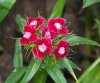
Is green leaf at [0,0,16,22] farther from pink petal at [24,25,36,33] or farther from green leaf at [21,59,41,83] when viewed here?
green leaf at [21,59,41,83]

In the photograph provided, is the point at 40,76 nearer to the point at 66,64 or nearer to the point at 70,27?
the point at 66,64

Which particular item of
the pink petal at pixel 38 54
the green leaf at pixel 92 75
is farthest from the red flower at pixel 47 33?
the green leaf at pixel 92 75

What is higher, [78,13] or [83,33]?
[78,13]

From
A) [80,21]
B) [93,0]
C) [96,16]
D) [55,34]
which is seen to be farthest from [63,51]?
[80,21]

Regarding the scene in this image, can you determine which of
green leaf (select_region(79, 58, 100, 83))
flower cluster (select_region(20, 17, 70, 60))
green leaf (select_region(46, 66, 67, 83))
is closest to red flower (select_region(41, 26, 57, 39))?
flower cluster (select_region(20, 17, 70, 60))

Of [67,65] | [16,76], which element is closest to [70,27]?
[16,76]

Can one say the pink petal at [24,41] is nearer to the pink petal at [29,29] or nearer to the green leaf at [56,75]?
the pink petal at [29,29]

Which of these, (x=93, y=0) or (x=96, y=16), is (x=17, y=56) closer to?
(x=93, y=0)
